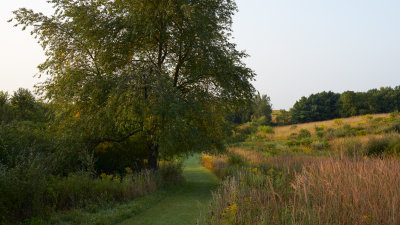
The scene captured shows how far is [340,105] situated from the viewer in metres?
64.9

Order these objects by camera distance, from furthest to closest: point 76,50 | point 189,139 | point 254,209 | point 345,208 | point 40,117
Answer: point 40,117 < point 76,50 < point 189,139 < point 254,209 < point 345,208

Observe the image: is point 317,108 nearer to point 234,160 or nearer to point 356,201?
point 234,160

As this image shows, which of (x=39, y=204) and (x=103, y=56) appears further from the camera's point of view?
(x=103, y=56)

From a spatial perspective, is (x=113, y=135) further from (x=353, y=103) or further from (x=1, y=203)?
(x=353, y=103)

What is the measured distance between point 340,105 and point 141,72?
64054 millimetres

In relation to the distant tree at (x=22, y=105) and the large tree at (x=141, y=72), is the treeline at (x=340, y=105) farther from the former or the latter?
the large tree at (x=141, y=72)

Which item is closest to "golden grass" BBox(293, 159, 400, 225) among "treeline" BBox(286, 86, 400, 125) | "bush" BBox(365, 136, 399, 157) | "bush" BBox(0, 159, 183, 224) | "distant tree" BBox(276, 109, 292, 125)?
"bush" BBox(0, 159, 183, 224)

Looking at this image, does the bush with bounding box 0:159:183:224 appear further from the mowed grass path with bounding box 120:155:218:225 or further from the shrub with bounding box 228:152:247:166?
the shrub with bounding box 228:152:247:166

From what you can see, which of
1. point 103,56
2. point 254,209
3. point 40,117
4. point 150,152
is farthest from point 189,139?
point 40,117

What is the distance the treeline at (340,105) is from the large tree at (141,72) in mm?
57274

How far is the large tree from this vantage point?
10.9 m

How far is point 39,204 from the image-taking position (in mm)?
7102

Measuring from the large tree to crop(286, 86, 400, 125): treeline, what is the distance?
188 ft

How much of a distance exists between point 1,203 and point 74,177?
324 cm
